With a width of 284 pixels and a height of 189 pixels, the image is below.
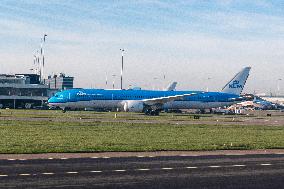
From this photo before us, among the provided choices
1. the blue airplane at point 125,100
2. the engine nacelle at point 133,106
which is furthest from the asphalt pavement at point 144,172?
the blue airplane at point 125,100

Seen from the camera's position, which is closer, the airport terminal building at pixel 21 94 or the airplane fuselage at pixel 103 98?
the airplane fuselage at pixel 103 98

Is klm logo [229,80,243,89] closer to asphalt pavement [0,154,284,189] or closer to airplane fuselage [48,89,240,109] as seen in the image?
airplane fuselage [48,89,240,109]

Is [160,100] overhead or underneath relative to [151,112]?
overhead

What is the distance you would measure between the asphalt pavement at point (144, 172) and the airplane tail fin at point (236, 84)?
75702 millimetres

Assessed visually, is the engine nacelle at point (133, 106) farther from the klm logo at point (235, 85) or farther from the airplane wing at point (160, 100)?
the klm logo at point (235, 85)

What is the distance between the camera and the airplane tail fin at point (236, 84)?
10106cm

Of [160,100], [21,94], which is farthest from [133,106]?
[21,94]

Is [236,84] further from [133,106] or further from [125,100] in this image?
[133,106]

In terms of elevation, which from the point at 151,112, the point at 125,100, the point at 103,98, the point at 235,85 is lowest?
the point at 151,112

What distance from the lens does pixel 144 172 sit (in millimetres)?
20250

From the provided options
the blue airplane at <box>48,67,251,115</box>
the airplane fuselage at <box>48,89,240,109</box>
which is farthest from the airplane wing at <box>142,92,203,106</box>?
the airplane fuselage at <box>48,89,240,109</box>

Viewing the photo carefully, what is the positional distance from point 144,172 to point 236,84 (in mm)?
83806

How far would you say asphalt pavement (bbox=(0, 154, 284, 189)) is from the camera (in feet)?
56.6

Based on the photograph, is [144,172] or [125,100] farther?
[125,100]
